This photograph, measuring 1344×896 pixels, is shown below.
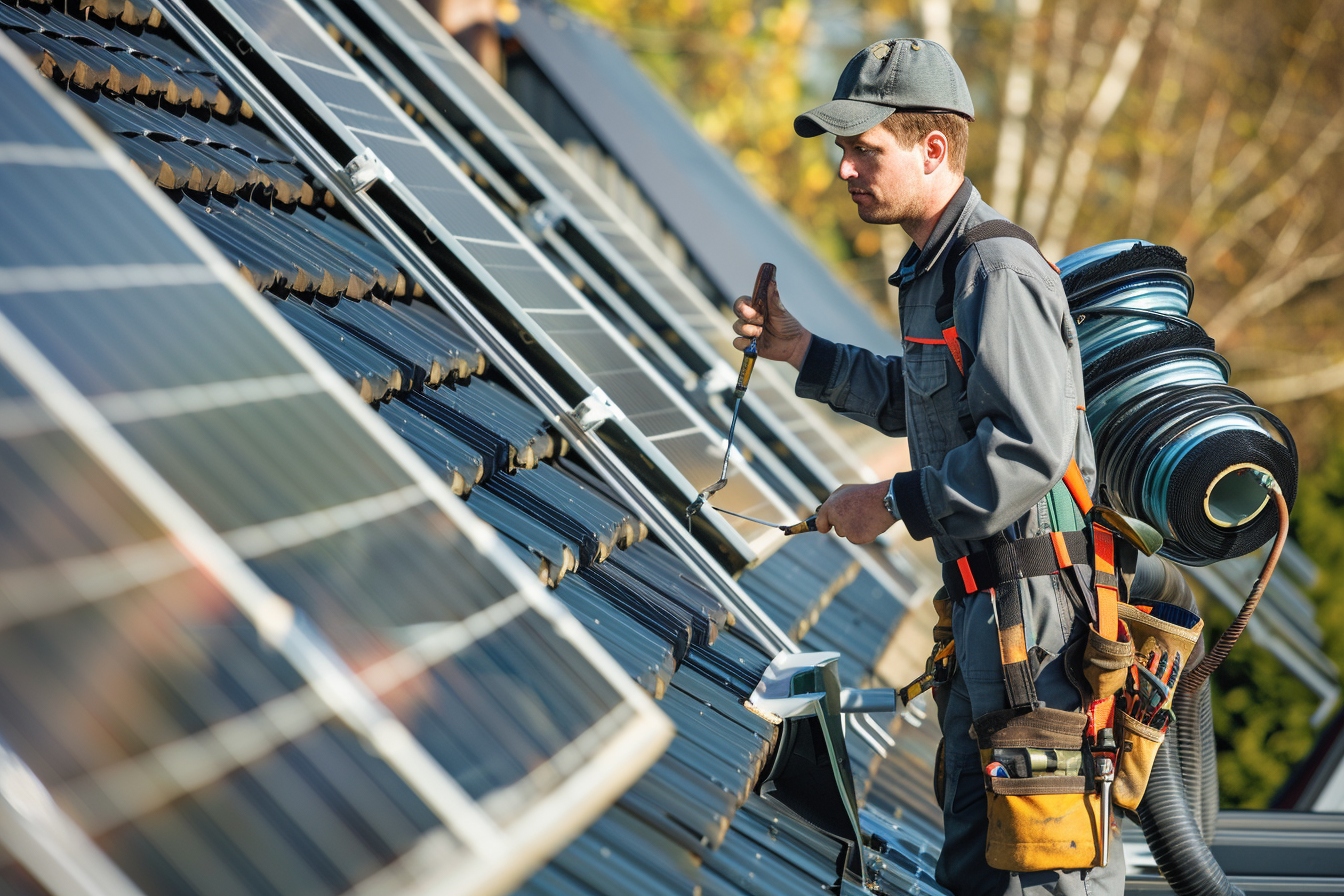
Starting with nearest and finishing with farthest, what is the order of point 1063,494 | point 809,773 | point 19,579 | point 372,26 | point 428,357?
point 19,579
point 1063,494
point 809,773
point 428,357
point 372,26

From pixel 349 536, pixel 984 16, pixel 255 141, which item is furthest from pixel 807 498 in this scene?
pixel 984 16

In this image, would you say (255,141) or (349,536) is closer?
(349,536)

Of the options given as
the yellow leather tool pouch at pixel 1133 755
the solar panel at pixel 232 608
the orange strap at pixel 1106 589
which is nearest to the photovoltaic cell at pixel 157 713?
the solar panel at pixel 232 608

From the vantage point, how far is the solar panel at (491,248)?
12.3ft

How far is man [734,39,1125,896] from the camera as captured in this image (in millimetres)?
2678

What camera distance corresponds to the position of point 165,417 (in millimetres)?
1736

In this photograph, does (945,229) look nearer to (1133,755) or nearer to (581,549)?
(581,549)

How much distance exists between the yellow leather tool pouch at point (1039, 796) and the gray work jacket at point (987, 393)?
1.44ft

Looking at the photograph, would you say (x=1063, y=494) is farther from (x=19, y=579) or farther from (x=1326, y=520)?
(x=1326, y=520)

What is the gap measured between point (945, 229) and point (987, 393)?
550mm

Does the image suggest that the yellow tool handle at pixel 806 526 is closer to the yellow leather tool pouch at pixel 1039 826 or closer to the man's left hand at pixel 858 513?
the man's left hand at pixel 858 513

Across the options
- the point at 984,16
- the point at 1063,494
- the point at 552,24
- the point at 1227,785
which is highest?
the point at 984,16

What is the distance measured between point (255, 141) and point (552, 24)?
15.3 ft

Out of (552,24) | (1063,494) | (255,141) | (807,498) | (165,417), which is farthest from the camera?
(552,24)
